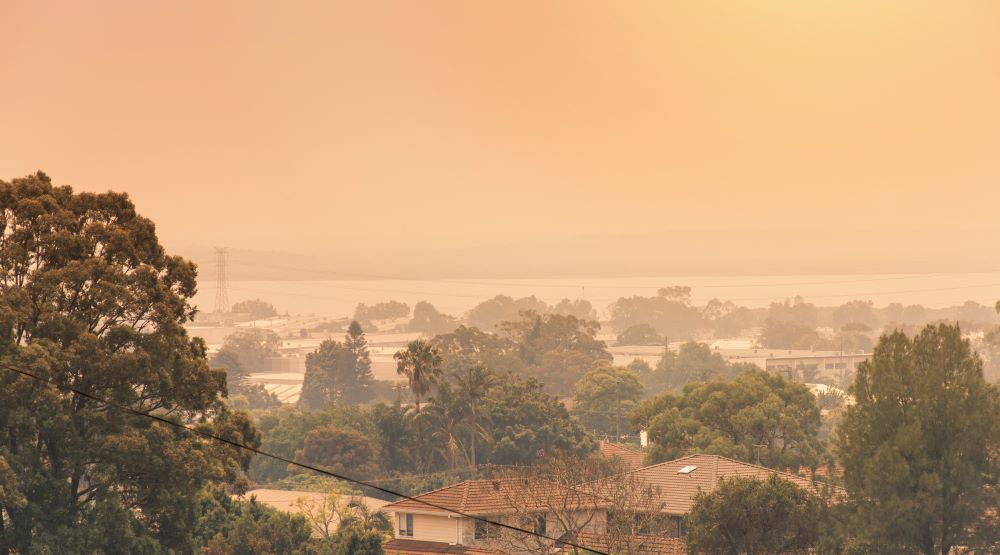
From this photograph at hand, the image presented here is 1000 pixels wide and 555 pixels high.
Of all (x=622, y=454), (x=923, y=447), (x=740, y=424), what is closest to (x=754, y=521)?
(x=923, y=447)

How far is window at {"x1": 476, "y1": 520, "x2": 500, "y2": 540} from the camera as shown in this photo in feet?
122

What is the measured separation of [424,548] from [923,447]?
1569cm

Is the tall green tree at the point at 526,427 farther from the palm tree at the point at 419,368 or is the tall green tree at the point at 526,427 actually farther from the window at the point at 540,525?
the window at the point at 540,525

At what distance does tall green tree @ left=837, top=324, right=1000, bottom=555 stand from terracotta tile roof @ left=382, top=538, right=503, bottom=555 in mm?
11695

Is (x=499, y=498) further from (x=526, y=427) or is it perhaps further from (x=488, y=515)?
(x=526, y=427)

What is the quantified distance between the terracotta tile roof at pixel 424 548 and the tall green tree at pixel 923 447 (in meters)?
11.7

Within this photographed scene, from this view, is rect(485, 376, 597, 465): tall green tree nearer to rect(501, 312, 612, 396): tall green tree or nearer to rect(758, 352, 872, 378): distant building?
rect(501, 312, 612, 396): tall green tree

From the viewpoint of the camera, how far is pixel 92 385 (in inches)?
947

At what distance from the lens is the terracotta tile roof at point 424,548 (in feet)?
128

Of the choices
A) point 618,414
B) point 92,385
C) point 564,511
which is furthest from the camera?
point 618,414

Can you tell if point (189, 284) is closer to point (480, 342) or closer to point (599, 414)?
point (599, 414)

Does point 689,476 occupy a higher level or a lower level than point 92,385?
lower

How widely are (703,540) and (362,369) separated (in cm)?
11838

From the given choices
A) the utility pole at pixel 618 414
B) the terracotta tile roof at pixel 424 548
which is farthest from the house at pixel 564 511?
the utility pole at pixel 618 414
